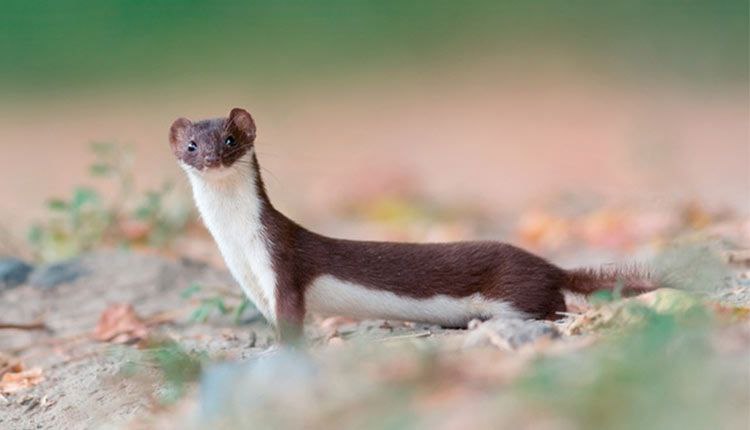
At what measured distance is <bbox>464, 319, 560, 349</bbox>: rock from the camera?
4.07 meters

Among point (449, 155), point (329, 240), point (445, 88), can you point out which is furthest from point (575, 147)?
point (329, 240)

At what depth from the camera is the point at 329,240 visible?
5273 millimetres

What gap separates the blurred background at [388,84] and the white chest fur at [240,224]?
7189 millimetres

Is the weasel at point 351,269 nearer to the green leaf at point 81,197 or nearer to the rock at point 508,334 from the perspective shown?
the rock at point 508,334

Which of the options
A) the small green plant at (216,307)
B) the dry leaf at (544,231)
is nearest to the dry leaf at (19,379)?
the small green plant at (216,307)

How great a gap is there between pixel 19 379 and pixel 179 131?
125 cm

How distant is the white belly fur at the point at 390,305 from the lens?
516 centimetres

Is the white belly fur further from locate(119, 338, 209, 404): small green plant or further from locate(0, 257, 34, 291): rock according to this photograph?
locate(0, 257, 34, 291): rock

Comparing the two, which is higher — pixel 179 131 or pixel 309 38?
pixel 309 38

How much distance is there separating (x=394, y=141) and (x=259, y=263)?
401 inches

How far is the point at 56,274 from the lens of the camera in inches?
282

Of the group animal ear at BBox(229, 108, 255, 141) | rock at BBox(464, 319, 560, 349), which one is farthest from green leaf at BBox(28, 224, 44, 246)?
rock at BBox(464, 319, 560, 349)

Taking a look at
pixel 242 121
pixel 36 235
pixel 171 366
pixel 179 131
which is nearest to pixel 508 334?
pixel 171 366

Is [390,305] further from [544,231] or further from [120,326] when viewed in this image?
[544,231]
